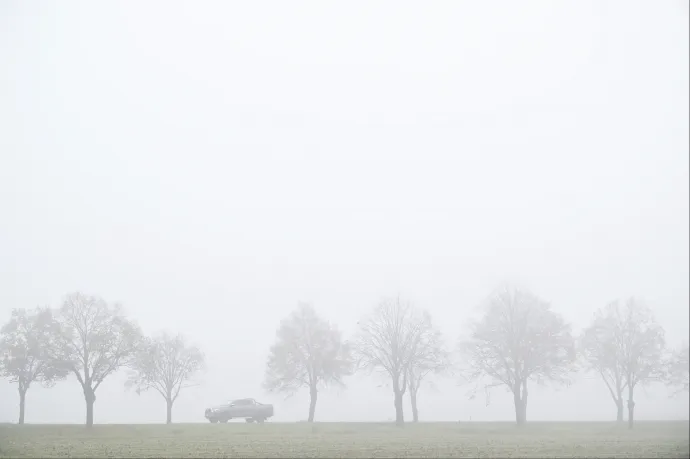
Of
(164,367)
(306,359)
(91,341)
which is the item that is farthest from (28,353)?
(306,359)

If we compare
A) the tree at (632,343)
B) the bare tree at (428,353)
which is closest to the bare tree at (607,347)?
→ the tree at (632,343)

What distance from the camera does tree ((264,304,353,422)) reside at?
69.4 metres

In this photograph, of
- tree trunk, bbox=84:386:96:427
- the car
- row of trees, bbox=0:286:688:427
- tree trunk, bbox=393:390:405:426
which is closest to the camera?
tree trunk, bbox=84:386:96:427

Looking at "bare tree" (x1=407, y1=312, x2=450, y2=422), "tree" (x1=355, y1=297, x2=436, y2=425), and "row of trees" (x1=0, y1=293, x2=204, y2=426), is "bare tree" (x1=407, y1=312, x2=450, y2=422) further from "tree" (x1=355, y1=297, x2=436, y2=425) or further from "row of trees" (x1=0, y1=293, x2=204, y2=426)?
"row of trees" (x1=0, y1=293, x2=204, y2=426)

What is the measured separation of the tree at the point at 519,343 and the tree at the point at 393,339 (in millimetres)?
5619

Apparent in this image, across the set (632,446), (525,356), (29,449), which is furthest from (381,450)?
(525,356)

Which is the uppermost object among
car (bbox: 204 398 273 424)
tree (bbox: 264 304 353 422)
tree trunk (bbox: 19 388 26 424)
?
tree (bbox: 264 304 353 422)

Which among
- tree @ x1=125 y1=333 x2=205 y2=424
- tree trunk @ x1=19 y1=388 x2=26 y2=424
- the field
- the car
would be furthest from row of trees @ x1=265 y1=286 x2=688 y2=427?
tree trunk @ x1=19 y1=388 x2=26 y2=424

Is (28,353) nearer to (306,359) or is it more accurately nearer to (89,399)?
(89,399)

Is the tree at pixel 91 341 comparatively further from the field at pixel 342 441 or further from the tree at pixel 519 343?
the tree at pixel 519 343

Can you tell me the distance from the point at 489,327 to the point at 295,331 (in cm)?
2337

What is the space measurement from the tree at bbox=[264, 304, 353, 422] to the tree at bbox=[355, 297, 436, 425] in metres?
3.40

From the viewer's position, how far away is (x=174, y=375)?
70250 mm

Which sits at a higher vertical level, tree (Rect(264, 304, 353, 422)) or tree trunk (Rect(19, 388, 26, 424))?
tree (Rect(264, 304, 353, 422))
